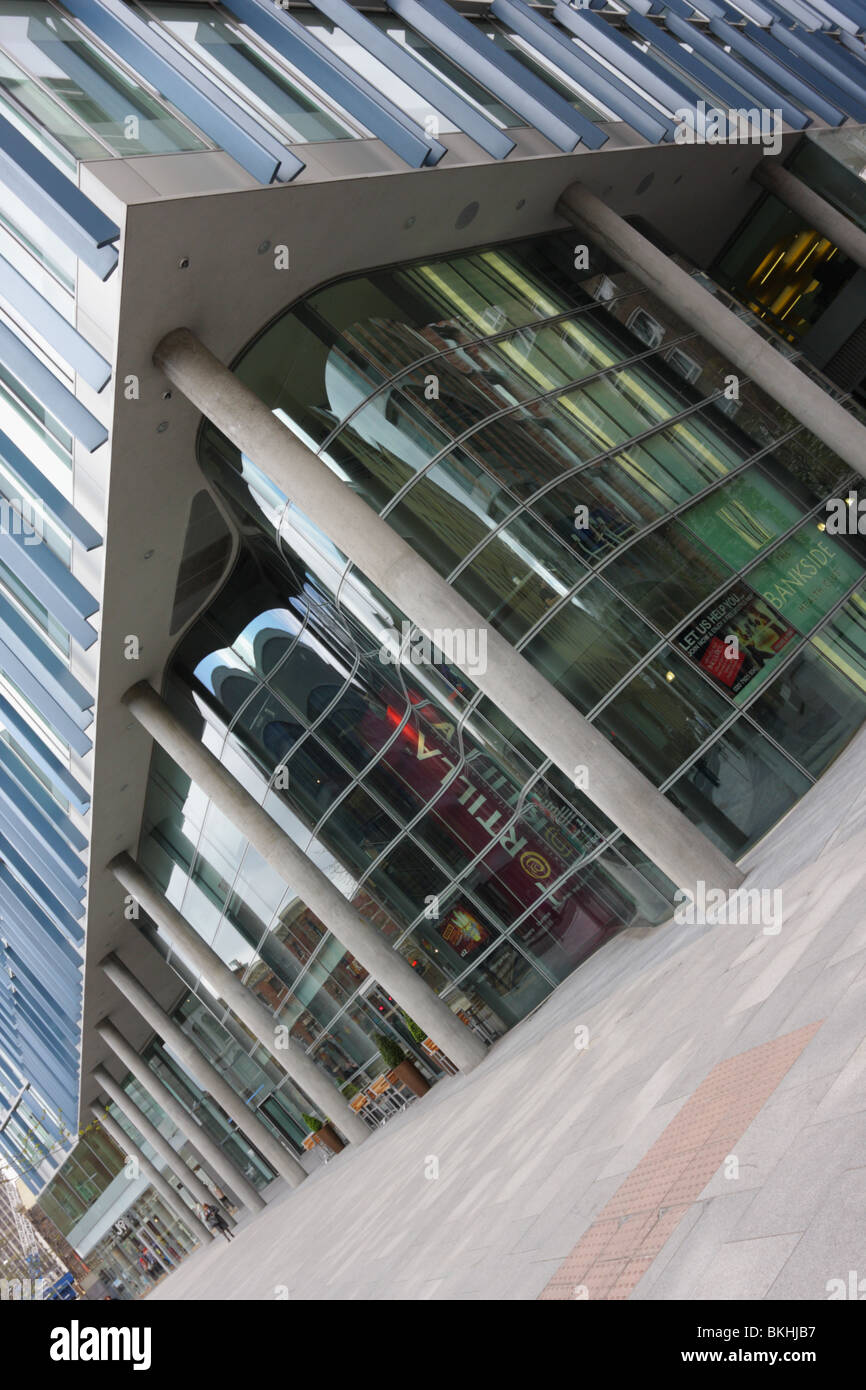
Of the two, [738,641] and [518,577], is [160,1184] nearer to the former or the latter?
[518,577]

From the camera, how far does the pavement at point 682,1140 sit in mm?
4320

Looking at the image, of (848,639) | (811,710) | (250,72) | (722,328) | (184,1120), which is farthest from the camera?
(184,1120)

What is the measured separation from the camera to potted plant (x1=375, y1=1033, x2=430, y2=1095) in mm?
22094

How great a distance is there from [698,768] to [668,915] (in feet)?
6.68

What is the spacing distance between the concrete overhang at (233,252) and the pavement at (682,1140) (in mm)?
8413

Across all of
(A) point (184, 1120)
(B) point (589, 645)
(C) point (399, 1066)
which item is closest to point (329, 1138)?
(C) point (399, 1066)

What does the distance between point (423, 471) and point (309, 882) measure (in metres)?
8.07

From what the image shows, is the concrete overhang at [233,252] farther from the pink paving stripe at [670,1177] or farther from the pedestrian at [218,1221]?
the pedestrian at [218,1221]

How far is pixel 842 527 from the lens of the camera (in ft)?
61.6

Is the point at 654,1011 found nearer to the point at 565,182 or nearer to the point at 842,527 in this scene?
the point at 842,527

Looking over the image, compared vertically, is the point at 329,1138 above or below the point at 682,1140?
above

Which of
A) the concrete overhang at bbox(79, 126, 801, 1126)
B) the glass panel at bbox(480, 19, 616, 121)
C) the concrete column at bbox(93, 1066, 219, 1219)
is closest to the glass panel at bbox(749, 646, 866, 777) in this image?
the concrete overhang at bbox(79, 126, 801, 1126)

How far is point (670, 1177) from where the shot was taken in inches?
215

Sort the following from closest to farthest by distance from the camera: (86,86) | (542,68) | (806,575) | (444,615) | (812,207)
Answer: (86,86)
(444,615)
(806,575)
(542,68)
(812,207)
